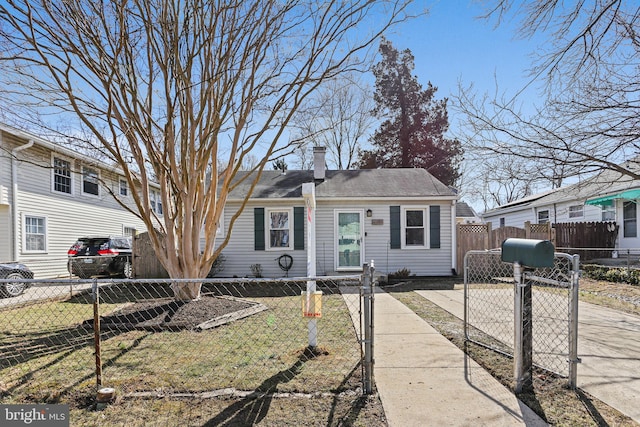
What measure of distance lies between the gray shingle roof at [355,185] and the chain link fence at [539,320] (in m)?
4.22

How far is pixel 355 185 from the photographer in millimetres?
13125

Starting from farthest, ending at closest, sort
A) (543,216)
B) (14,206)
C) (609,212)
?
(543,216)
(609,212)
(14,206)

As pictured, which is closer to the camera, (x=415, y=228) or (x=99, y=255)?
(x=415, y=228)

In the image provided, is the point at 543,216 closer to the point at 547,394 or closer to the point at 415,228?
the point at 415,228

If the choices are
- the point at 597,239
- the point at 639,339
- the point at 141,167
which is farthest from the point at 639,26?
the point at 597,239

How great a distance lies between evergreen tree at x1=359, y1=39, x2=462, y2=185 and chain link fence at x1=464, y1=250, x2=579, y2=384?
60.9 ft

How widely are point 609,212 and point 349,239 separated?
38.7 ft

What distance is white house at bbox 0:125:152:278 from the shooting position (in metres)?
11.7

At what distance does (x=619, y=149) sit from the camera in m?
5.84

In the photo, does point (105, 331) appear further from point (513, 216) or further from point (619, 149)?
point (513, 216)

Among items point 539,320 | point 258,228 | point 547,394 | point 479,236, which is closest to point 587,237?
point 479,236

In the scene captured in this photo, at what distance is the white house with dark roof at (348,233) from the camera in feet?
40.1

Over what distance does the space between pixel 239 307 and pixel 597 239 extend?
1554 centimetres

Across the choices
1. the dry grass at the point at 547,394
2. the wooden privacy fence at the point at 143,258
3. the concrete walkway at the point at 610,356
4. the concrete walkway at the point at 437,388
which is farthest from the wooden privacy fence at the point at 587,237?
the wooden privacy fence at the point at 143,258
